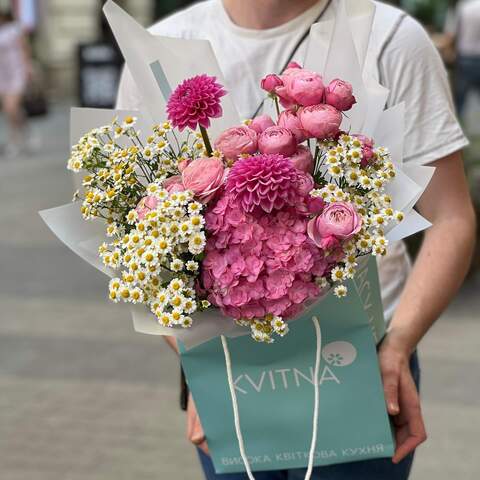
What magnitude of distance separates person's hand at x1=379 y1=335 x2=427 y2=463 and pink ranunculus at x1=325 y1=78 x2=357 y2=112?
49cm

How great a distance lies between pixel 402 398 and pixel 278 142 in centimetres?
57

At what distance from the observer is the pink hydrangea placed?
161cm

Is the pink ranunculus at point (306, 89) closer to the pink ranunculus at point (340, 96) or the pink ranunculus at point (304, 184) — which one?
the pink ranunculus at point (340, 96)

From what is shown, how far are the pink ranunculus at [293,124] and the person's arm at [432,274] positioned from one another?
1.51ft

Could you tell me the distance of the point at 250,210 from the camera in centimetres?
160

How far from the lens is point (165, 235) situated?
161 centimetres

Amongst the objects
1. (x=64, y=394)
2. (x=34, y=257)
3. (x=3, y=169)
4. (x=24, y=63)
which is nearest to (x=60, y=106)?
(x=24, y=63)

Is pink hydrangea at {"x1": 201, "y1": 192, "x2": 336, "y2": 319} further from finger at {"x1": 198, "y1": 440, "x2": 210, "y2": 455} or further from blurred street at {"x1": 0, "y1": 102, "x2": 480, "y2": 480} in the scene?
blurred street at {"x1": 0, "y1": 102, "x2": 480, "y2": 480}

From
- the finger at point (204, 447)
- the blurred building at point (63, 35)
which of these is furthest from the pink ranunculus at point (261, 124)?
the blurred building at point (63, 35)

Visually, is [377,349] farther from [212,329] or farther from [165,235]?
[165,235]

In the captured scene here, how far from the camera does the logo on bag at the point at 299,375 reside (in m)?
1.83

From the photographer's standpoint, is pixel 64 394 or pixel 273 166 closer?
pixel 273 166

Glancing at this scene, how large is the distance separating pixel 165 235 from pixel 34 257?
633 centimetres

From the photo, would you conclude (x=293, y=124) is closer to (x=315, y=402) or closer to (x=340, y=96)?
(x=340, y=96)
